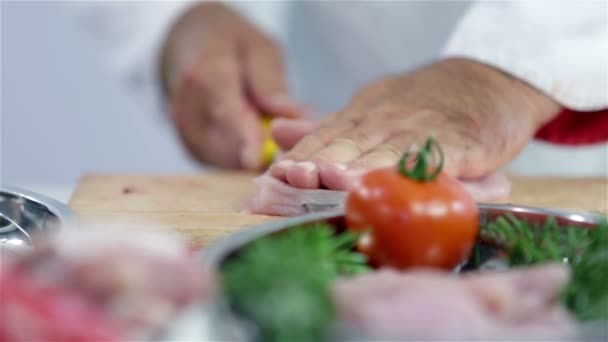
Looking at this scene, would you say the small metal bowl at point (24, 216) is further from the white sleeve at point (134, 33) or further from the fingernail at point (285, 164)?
the white sleeve at point (134, 33)

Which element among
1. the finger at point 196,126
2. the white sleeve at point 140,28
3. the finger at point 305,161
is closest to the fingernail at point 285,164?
the finger at point 305,161

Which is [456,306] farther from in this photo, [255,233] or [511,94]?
[511,94]

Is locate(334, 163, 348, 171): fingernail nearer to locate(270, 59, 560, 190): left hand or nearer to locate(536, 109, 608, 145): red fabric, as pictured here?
locate(270, 59, 560, 190): left hand

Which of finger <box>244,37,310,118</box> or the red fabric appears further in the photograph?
finger <box>244,37,310,118</box>

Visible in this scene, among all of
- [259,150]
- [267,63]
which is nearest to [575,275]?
[259,150]

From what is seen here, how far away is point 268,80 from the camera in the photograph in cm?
152

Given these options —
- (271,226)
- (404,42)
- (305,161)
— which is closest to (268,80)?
(404,42)

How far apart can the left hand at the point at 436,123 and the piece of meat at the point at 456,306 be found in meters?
0.43

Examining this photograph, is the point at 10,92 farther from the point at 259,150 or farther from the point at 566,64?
the point at 566,64

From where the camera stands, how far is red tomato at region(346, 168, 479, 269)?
0.58m

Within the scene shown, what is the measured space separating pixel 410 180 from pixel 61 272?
9.1 inches

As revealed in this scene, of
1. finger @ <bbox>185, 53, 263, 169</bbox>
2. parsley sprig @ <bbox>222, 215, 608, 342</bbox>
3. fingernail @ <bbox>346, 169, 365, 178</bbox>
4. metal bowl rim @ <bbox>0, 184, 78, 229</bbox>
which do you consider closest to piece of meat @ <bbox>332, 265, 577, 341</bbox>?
parsley sprig @ <bbox>222, 215, 608, 342</bbox>

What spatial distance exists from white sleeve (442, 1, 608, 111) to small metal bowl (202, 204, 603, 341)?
437 millimetres

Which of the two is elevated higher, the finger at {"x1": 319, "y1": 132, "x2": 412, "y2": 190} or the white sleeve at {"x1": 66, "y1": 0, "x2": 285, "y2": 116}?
the white sleeve at {"x1": 66, "y1": 0, "x2": 285, "y2": 116}
